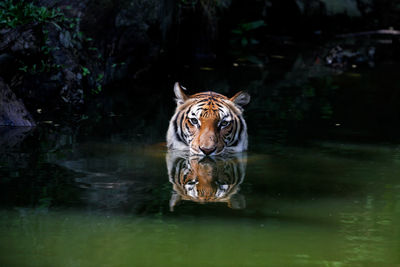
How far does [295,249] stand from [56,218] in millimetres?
1671

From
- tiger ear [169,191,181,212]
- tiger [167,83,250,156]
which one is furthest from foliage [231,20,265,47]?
tiger ear [169,191,181,212]

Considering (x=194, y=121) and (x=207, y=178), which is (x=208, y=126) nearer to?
(x=194, y=121)

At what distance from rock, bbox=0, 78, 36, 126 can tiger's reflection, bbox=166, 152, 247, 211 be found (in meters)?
2.23

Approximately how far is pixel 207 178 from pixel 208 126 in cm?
96

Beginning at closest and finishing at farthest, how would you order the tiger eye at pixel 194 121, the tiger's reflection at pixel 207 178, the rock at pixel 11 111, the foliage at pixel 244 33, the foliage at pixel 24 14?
1. the tiger's reflection at pixel 207 178
2. the tiger eye at pixel 194 121
3. the rock at pixel 11 111
4. the foliage at pixel 24 14
5. the foliage at pixel 244 33

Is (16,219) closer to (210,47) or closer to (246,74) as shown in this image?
(246,74)

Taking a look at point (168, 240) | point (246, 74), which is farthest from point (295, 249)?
point (246, 74)

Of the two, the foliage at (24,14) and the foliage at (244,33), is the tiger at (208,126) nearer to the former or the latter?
the foliage at (24,14)

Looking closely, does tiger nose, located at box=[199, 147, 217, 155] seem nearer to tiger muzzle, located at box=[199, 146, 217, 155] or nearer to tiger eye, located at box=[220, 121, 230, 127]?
tiger muzzle, located at box=[199, 146, 217, 155]

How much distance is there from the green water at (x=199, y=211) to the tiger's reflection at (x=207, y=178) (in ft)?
0.11

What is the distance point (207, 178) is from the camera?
609cm

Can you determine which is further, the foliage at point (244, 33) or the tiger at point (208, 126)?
the foliage at point (244, 33)

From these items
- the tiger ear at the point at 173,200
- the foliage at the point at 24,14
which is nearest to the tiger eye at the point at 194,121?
the tiger ear at the point at 173,200

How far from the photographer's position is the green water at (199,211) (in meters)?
4.13
